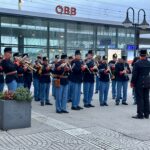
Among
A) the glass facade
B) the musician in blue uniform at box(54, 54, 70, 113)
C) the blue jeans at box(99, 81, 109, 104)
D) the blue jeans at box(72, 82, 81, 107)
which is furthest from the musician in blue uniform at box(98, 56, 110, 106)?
the glass facade

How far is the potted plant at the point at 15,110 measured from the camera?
918 cm

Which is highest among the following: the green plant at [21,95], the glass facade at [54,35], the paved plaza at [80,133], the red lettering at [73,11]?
the red lettering at [73,11]

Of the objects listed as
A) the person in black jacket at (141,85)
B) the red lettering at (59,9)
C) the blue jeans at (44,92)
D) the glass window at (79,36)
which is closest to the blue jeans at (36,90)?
the blue jeans at (44,92)

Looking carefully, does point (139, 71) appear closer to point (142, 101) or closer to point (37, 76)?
point (142, 101)

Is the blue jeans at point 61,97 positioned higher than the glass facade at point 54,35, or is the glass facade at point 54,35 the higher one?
the glass facade at point 54,35

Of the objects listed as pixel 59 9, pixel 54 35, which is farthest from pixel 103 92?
pixel 59 9

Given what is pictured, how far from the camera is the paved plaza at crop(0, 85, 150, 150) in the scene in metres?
7.88

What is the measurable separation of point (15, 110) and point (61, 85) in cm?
282

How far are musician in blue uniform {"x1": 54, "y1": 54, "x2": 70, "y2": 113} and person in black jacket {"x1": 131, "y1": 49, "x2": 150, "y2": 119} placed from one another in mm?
2057

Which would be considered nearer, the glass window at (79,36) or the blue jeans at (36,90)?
the blue jeans at (36,90)

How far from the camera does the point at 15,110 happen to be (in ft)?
30.5

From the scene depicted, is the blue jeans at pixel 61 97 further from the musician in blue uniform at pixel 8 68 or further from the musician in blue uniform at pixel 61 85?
the musician in blue uniform at pixel 8 68

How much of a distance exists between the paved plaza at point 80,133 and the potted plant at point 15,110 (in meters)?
0.20

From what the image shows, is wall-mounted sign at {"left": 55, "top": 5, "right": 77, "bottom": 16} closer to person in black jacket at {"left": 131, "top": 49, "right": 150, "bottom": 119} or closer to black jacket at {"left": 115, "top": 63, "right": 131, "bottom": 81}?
black jacket at {"left": 115, "top": 63, "right": 131, "bottom": 81}
